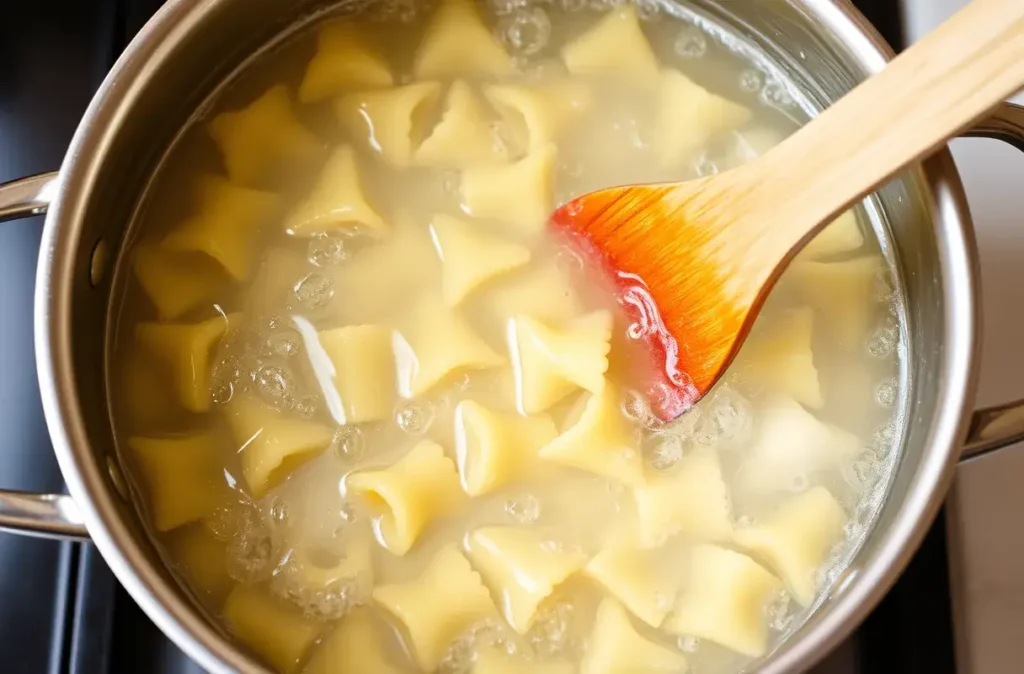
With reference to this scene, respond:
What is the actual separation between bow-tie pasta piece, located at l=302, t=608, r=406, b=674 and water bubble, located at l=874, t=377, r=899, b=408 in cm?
66

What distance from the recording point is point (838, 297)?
4.05 ft

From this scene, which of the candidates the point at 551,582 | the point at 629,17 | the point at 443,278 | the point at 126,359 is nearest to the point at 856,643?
the point at 551,582

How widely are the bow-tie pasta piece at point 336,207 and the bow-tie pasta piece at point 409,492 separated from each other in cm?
28

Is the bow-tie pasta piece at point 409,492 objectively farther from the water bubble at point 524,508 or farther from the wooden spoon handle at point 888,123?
the wooden spoon handle at point 888,123

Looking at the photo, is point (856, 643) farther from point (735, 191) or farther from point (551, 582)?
point (735, 191)

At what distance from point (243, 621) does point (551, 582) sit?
1.15ft

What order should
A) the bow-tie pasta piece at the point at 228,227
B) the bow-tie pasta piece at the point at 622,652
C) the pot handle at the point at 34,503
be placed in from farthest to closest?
the bow-tie pasta piece at the point at 228,227, the bow-tie pasta piece at the point at 622,652, the pot handle at the point at 34,503

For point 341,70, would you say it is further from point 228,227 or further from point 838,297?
point 838,297

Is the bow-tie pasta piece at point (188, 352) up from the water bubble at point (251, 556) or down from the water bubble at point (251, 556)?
up

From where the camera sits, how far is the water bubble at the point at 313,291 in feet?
3.95

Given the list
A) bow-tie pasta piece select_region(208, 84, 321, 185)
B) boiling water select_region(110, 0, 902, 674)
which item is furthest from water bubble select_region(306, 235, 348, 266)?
bow-tie pasta piece select_region(208, 84, 321, 185)

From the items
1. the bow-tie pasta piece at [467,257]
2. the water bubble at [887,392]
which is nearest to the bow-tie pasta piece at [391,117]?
the bow-tie pasta piece at [467,257]

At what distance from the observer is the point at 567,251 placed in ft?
4.03

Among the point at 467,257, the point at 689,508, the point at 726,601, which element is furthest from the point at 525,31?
→ the point at 726,601
